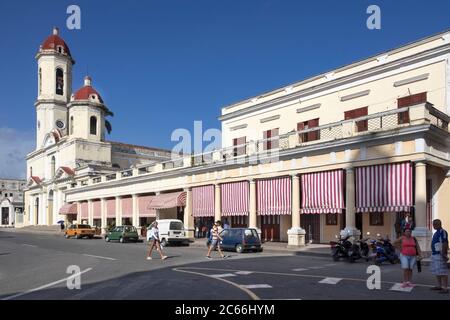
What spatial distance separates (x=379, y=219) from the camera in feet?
80.8

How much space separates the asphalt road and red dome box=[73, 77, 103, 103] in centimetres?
4879

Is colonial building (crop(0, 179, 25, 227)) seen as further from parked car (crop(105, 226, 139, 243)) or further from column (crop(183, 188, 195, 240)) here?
column (crop(183, 188, 195, 240))

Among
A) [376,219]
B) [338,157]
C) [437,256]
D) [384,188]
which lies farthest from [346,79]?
[437,256]

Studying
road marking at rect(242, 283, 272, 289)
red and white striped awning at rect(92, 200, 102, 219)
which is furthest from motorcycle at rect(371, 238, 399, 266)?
red and white striped awning at rect(92, 200, 102, 219)

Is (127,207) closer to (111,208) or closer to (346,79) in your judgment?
(111,208)

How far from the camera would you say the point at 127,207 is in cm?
4419

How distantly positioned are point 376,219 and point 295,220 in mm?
4355

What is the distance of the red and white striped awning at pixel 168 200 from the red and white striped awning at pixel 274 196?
8.17 m

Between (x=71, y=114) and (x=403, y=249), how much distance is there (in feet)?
194

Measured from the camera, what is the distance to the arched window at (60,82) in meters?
72.8

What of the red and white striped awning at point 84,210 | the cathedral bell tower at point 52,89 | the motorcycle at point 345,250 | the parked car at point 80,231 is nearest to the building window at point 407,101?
the motorcycle at point 345,250

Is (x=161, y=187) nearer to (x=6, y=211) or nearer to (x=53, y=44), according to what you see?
(x=53, y=44)

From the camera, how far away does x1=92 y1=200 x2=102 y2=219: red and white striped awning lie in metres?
49.9
